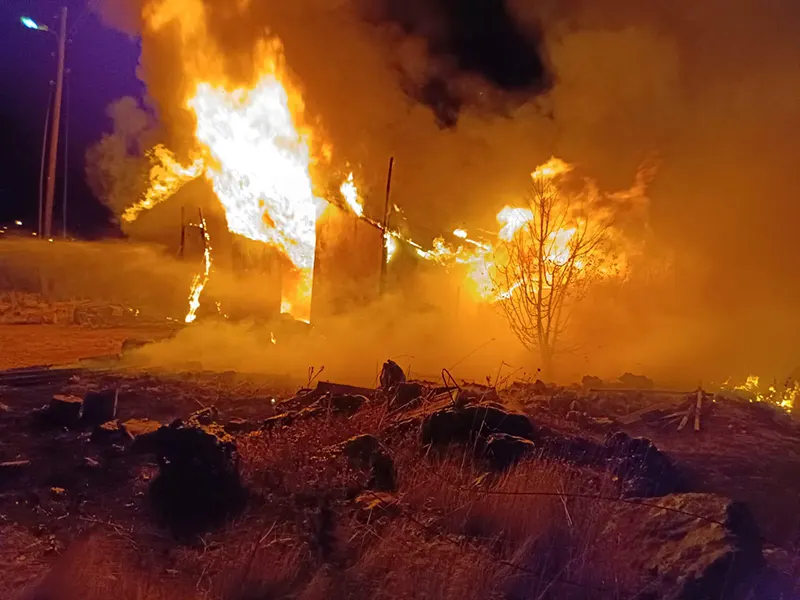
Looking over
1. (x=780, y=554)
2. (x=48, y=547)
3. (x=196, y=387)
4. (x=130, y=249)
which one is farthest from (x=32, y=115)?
(x=780, y=554)

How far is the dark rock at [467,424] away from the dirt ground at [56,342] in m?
9.22

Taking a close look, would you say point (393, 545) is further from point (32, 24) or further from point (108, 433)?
point (32, 24)

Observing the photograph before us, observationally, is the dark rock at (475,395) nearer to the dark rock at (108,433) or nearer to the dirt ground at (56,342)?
the dark rock at (108,433)

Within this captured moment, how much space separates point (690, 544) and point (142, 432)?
566 centimetres

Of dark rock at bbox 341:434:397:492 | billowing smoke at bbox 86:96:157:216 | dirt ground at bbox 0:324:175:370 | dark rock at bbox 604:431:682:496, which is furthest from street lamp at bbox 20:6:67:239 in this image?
dark rock at bbox 604:431:682:496

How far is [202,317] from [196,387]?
10.5 m

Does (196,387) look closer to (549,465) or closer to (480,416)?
(480,416)

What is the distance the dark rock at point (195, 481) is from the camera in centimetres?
530

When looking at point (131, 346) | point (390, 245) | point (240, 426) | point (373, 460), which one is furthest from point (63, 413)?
point (390, 245)

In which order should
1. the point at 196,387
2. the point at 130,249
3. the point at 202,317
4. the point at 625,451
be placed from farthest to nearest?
the point at 130,249 < the point at 202,317 < the point at 196,387 < the point at 625,451

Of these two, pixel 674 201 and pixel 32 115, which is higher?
pixel 32 115

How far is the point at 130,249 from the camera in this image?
28.5m

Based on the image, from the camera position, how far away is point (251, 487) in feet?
A: 18.7

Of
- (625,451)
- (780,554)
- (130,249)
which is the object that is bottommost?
(780,554)
